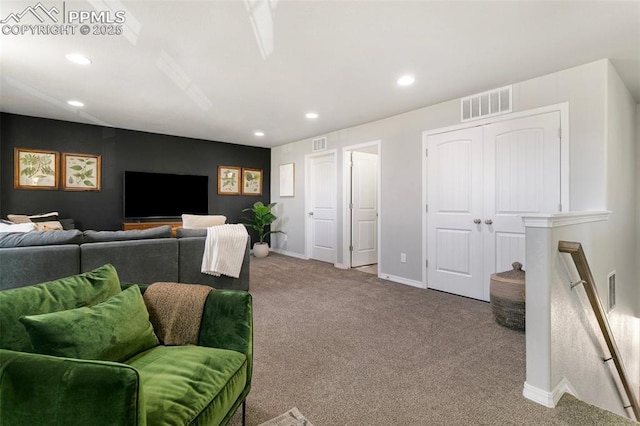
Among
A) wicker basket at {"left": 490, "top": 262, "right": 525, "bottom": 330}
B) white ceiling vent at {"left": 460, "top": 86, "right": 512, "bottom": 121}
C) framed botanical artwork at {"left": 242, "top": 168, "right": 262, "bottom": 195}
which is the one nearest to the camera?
wicker basket at {"left": 490, "top": 262, "right": 525, "bottom": 330}

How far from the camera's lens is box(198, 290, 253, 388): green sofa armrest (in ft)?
4.59

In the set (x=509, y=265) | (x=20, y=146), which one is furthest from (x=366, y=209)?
(x=20, y=146)

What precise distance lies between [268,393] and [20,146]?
16.9 feet

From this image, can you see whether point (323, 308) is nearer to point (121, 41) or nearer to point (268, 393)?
point (268, 393)

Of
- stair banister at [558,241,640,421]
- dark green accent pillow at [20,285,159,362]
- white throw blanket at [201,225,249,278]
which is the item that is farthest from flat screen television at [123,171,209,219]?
stair banister at [558,241,640,421]

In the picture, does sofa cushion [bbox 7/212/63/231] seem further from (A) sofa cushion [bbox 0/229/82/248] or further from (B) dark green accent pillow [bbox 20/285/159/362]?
(B) dark green accent pillow [bbox 20/285/159/362]

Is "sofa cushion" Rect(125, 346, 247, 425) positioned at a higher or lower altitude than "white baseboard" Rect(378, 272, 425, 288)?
higher

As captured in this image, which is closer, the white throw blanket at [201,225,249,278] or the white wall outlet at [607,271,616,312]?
the white wall outlet at [607,271,616,312]

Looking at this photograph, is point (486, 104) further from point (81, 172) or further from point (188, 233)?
point (81, 172)

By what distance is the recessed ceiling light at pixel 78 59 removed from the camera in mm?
2607

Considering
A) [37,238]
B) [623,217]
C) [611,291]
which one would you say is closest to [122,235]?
[37,238]

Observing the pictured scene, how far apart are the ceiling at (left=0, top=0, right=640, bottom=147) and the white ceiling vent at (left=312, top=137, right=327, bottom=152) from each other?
4.67ft

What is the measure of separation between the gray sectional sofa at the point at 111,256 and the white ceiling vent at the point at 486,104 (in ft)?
9.82

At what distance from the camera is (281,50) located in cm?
251
